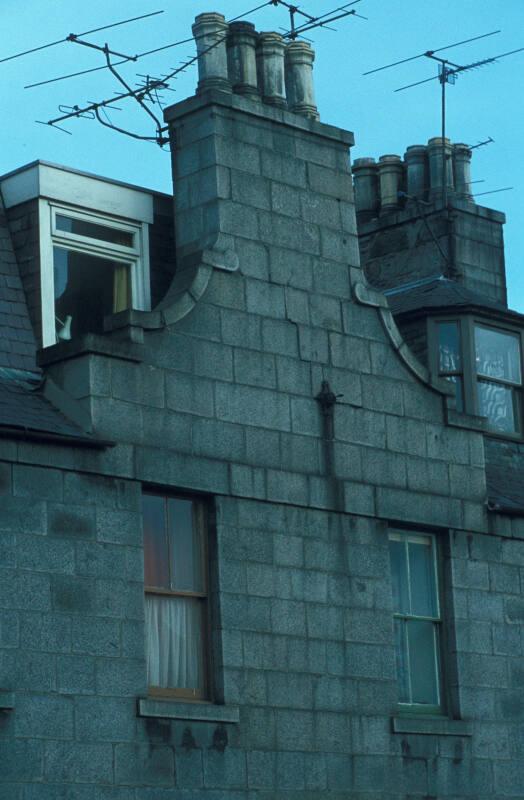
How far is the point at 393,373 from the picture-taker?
22047 millimetres

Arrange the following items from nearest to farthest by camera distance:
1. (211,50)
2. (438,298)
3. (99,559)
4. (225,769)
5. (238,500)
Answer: (99,559) < (225,769) < (238,500) < (211,50) < (438,298)

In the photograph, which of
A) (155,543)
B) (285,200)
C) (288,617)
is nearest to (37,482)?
(155,543)

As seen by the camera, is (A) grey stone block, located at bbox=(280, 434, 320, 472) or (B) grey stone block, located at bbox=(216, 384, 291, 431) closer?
(B) grey stone block, located at bbox=(216, 384, 291, 431)

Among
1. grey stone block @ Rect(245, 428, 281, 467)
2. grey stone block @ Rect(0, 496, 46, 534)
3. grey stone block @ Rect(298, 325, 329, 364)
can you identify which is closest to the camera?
grey stone block @ Rect(0, 496, 46, 534)

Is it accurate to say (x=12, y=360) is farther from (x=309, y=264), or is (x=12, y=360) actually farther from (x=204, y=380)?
(x=309, y=264)

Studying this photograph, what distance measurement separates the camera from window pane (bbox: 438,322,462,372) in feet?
80.4

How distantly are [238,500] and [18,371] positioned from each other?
2698 mm

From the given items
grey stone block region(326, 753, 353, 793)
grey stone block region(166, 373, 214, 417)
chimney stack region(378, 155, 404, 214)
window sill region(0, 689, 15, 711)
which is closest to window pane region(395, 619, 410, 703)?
grey stone block region(326, 753, 353, 793)

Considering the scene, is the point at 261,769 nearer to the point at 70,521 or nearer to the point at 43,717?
the point at 43,717

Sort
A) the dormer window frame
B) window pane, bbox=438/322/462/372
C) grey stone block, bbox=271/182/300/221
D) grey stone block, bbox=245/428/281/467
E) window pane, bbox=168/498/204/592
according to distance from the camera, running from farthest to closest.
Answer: window pane, bbox=438/322/462/372, the dormer window frame, grey stone block, bbox=271/182/300/221, grey stone block, bbox=245/428/281/467, window pane, bbox=168/498/204/592

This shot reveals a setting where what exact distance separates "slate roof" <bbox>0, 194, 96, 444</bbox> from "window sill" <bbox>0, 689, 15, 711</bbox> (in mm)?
2482

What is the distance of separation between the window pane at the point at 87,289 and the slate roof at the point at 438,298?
4.85 metres

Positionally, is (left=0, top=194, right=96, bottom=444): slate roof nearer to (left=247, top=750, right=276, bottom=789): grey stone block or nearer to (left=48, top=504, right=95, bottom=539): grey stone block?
(left=48, top=504, right=95, bottom=539): grey stone block

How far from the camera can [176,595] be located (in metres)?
19.2
